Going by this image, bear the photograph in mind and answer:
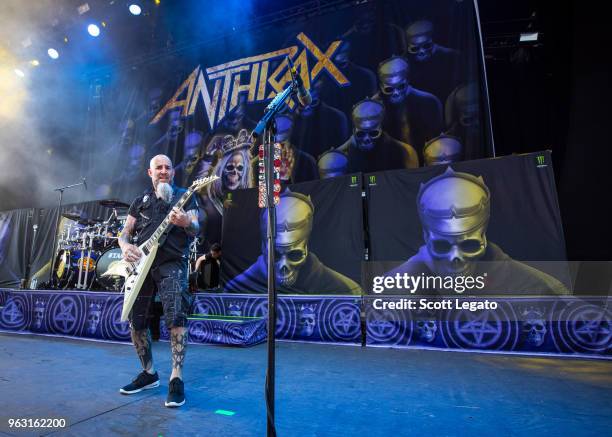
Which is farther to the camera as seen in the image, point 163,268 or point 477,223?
point 477,223

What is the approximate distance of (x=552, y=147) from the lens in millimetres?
6582

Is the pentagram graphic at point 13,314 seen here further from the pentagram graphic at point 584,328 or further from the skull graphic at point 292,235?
the pentagram graphic at point 584,328

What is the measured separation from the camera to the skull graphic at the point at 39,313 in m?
5.68

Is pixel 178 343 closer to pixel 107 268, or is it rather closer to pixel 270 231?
pixel 270 231

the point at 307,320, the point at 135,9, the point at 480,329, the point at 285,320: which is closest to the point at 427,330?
the point at 480,329

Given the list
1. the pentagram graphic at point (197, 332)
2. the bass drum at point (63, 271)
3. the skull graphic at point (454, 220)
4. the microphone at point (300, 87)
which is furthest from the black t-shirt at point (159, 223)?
the bass drum at point (63, 271)

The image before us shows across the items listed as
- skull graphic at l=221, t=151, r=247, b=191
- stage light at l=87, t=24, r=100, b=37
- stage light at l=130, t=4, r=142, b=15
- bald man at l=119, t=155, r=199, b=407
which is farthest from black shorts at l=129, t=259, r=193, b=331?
stage light at l=87, t=24, r=100, b=37

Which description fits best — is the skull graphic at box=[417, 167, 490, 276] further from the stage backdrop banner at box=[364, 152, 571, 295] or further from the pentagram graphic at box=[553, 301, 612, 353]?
the pentagram graphic at box=[553, 301, 612, 353]

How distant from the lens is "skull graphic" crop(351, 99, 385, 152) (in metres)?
7.12

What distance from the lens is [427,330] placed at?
4676mm

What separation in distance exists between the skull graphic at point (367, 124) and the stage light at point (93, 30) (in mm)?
7959

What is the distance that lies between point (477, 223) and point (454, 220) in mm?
332

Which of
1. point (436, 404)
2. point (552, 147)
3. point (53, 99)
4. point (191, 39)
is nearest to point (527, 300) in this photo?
point (436, 404)

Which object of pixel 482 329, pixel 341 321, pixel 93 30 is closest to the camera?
pixel 482 329
